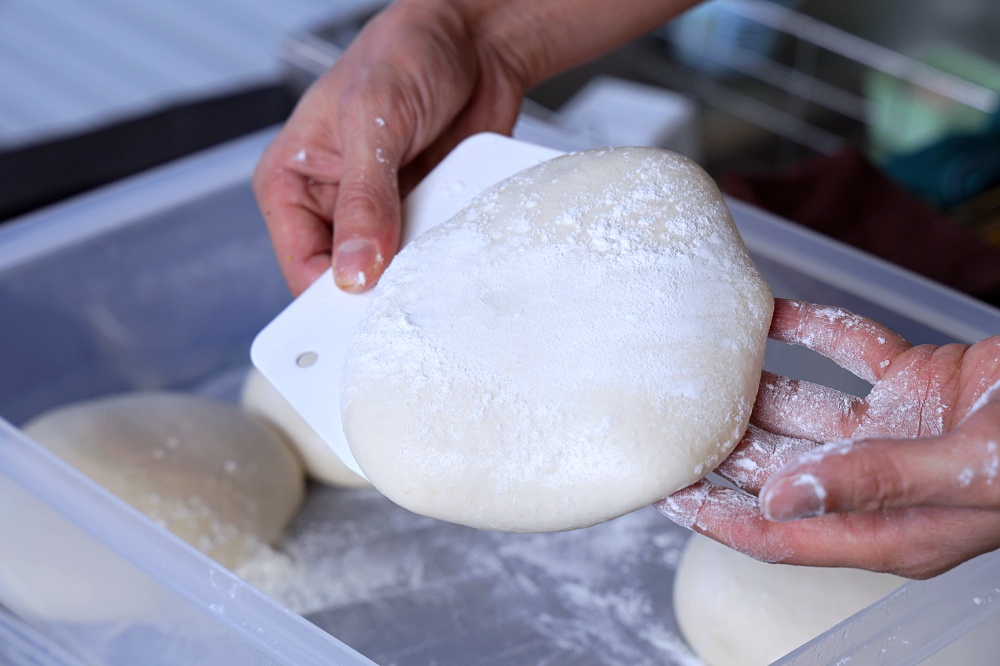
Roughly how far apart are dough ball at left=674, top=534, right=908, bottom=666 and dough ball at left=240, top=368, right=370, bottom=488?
344 millimetres

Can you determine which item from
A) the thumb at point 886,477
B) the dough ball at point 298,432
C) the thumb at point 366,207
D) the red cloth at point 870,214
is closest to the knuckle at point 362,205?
the thumb at point 366,207

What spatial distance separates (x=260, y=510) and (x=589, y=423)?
430mm

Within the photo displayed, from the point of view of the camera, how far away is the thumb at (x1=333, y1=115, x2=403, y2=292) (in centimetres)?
69

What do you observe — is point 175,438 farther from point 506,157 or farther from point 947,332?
Result: point 947,332

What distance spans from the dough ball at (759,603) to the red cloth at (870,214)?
0.43 metres

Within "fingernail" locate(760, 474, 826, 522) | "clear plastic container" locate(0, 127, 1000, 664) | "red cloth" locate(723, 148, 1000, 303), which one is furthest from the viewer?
"red cloth" locate(723, 148, 1000, 303)

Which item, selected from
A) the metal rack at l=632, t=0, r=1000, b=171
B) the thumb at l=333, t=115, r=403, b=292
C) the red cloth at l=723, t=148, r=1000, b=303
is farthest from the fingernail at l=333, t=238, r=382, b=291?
the metal rack at l=632, t=0, r=1000, b=171

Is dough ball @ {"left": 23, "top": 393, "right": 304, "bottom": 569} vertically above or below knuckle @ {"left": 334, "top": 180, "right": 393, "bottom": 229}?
below

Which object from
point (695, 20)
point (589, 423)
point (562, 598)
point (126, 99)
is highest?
point (589, 423)

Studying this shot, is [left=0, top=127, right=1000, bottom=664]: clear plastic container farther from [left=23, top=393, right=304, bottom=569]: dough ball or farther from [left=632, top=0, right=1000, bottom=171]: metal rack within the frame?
[left=632, top=0, right=1000, bottom=171]: metal rack

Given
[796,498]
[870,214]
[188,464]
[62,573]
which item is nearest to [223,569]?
[62,573]

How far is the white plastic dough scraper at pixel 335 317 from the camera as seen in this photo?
2.15 feet

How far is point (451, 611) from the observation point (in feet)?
2.64

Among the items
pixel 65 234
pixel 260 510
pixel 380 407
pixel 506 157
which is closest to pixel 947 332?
pixel 506 157
